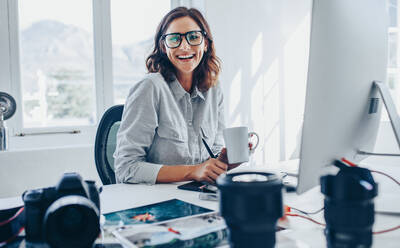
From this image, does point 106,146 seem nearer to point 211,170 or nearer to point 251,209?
point 211,170

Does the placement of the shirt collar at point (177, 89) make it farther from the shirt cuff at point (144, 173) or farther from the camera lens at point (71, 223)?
the camera lens at point (71, 223)

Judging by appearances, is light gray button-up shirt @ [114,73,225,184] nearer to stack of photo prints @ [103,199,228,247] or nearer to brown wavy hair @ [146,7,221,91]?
brown wavy hair @ [146,7,221,91]

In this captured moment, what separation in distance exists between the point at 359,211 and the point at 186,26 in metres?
1.19

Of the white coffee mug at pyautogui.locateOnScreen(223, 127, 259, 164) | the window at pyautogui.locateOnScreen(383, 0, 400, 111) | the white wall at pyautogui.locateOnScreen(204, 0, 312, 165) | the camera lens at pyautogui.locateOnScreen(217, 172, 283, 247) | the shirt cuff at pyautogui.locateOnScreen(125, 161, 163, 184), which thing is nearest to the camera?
the camera lens at pyautogui.locateOnScreen(217, 172, 283, 247)

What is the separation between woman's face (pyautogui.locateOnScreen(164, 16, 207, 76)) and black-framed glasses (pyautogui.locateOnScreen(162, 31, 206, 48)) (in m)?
0.01

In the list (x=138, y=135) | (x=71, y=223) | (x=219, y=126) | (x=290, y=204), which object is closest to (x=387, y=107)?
(x=290, y=204)

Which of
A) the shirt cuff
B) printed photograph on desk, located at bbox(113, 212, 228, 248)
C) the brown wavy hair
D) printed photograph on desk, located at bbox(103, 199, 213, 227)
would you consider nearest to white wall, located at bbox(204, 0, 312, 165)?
the brown wavy hair

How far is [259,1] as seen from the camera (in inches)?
123

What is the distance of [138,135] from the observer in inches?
52.3

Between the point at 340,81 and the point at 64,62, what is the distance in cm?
233

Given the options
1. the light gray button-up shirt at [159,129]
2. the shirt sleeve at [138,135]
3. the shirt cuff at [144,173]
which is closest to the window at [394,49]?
the light gray button-up shirt at [159,129]

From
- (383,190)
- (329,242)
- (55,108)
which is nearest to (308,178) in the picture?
(329,242)

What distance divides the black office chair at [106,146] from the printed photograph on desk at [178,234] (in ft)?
2.62

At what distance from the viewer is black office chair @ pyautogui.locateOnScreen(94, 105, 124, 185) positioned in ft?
4.87
